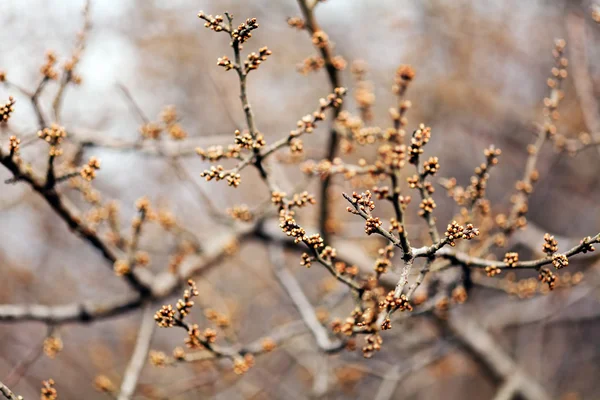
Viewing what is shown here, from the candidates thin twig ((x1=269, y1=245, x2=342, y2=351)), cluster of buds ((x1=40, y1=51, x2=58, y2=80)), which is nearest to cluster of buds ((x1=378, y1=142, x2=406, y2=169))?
thin twig ((x1=269, y1=245, x2=342, y2=351))

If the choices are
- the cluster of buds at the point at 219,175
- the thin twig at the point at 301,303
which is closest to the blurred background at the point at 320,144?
the thin twig at the point at 301,303

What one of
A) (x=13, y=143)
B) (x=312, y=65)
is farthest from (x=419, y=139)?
(x=13, y=143)

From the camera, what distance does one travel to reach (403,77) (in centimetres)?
218

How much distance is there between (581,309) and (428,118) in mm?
3520

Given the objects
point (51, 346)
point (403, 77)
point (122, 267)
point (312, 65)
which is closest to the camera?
point (403, 77)

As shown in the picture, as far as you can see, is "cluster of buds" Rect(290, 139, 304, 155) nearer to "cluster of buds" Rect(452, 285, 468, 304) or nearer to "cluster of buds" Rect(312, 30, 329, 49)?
"cluster of buds" Rect(312, 30, 329, 49)

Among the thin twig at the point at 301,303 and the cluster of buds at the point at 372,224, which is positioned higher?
the thin twig at the point at 301,303

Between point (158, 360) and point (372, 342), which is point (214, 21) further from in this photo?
point (158, 360)

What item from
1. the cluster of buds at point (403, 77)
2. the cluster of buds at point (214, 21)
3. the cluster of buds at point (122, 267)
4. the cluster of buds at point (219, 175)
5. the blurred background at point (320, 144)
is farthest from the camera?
the blurred background at point (320, 144)

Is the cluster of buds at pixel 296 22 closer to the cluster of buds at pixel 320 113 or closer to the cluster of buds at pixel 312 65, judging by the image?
the cluster of buds at pixel 312 65

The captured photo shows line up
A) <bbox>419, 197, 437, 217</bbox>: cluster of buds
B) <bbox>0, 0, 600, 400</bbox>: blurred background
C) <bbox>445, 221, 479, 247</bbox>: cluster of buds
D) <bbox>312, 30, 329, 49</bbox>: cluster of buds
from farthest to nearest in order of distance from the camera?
<bbox>0, 0, 600, 400</bbox>: blurred background
<bbox>312, 30, 329, 49</bbox>: cluster of buds
<bbox>419, 197, 437, 217</bbox>: cluster of buds
<bbox>445, 221, 479, 247</bbox>: cluster of buds

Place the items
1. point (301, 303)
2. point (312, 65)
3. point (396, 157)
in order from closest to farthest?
point (396, 157) → point (312, 65) → point (301, 303)

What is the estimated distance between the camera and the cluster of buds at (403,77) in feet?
7.06

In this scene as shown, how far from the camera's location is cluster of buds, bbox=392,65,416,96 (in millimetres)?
2151
